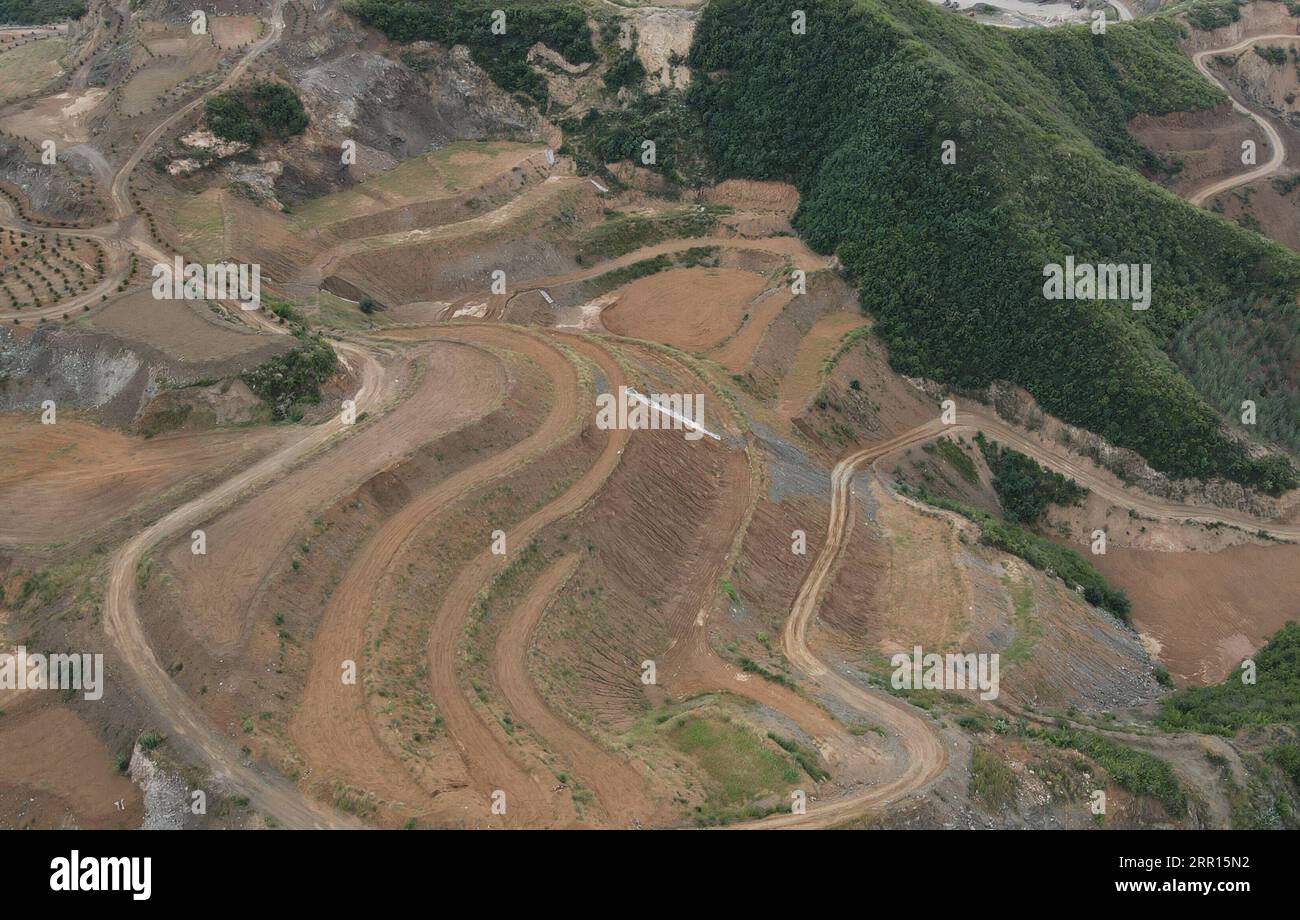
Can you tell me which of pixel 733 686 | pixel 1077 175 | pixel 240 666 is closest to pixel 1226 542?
pixel 1077 175

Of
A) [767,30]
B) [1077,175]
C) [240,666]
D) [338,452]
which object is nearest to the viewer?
[240,666]

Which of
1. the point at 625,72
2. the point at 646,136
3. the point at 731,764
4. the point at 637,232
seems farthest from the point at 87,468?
the point at 625,72

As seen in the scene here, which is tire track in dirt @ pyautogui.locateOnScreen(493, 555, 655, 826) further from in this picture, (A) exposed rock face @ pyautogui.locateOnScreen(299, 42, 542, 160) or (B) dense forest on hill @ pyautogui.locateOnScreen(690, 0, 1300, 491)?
(A) exposed rock face @ pyautogui.locateOnScreen(299, 42, 542, 160)

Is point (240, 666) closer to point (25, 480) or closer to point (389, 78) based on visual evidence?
point (25, 480)

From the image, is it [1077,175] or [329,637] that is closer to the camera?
[329,637]

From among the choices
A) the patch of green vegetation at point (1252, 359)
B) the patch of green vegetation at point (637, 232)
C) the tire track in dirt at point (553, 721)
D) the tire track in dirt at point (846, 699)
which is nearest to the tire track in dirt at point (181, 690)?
the tire track in dirt at point (553, 721)

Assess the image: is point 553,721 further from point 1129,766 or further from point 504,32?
point 504,32

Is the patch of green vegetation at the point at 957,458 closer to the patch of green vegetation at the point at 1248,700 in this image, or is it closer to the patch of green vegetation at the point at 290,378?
the patch of green vegetation at the point at 1248,700
